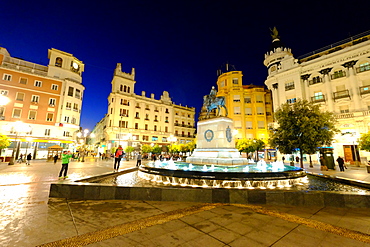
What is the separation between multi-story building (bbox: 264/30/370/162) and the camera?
84.9 feet

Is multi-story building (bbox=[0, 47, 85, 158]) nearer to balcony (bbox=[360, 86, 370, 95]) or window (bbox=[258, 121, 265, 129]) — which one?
window (bbox=[258, 121, 265, 129])

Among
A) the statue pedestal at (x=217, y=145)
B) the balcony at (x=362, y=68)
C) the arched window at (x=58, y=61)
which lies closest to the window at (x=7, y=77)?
the arched window at (x=58, y=61)

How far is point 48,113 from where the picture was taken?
3297 centimetres

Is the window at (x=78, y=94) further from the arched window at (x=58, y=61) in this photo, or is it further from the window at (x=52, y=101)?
the arched window at (x=58, y=61)

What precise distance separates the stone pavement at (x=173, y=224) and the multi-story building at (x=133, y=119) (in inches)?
1343

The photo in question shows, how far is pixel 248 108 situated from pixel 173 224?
45.0m

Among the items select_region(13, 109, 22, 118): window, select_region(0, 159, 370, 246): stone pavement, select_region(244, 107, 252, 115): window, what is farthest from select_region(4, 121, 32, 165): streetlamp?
select_region(244, 107, 252, 115): window

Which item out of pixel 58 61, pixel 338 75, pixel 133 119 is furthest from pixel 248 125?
pixel 58 61

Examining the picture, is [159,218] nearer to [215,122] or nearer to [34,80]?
[215,122]

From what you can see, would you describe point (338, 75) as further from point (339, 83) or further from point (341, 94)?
point (341, 94)

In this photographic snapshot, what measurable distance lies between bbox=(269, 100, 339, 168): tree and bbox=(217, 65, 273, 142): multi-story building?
24183 mm

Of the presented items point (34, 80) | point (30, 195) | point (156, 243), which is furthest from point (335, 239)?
point (34, 80)

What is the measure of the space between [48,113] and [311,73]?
5014cm

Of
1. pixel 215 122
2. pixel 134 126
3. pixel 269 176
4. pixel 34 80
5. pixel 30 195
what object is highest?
pixel 34 80
